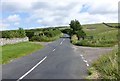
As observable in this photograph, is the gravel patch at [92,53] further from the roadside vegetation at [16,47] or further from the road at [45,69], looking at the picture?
the roadside vegetation at [16,47]

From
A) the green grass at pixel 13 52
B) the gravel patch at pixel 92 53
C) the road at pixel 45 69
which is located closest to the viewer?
the road at pixel 45 69

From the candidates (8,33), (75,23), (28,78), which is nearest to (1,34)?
(8,33)

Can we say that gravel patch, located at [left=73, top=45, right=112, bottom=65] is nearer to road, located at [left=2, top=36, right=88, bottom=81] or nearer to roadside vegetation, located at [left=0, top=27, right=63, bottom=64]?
road, located at [left=2, top=36, right=88, bottom=81]

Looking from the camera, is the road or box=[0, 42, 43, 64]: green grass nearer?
the road

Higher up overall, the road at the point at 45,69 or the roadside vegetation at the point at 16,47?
the road at the point at 45,69

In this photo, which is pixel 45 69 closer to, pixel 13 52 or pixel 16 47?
pixel 13 52

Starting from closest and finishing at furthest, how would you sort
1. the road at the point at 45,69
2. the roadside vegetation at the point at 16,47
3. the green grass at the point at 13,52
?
the road at the point at 45,69 → the green grass at the point at 13,52 → the roadside vegetation at the point at 16,47

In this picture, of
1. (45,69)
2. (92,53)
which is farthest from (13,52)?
(45,69)

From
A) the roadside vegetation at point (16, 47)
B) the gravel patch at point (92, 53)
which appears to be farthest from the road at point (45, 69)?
the roadside vegetation at point (16, 47)

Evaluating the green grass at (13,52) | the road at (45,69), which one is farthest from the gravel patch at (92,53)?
the green grass at (13,52)

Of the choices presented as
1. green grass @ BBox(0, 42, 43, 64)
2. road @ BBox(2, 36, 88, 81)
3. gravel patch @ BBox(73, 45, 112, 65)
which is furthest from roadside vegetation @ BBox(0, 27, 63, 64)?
gravel patch @ BBox(73, 45, 112, 65)

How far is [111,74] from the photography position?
42.2 ft

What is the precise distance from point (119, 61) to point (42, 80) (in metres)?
3.63

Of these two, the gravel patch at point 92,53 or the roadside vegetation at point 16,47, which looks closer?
the gravel patch at point 92,53
